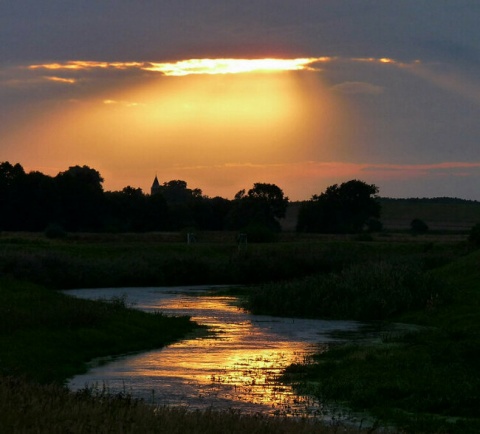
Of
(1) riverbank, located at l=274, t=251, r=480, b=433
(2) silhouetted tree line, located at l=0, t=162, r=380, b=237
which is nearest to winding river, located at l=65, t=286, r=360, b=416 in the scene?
(1) riverbank, located at l=274, t=251, r=480, b=433

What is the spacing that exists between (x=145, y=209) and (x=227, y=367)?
12736 cm

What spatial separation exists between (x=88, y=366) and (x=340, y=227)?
130 m

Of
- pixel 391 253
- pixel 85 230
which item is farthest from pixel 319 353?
pixel 85 230

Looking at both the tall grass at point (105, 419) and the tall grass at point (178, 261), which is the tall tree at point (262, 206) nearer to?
the tall grass at point (178, 261)

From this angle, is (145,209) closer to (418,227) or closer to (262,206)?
(262,206)

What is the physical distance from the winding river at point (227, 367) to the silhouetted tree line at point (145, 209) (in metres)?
68.2

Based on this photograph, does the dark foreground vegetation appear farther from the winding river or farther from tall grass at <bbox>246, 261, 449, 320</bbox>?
tall grass at <bbox>246, 261, 449, 320</bbox>

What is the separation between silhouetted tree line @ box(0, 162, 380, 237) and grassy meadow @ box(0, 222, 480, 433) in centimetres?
5795

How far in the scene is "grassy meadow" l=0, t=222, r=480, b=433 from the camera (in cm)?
1424

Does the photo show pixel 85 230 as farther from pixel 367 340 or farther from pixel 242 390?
pixel 242 390

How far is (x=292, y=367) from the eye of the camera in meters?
28.9

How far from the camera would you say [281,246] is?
9844 cm

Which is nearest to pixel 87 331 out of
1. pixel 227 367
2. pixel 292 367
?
pixel 227 367

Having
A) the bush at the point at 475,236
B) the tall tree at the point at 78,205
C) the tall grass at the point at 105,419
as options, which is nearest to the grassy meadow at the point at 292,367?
the tall grass at the point at 105,419
